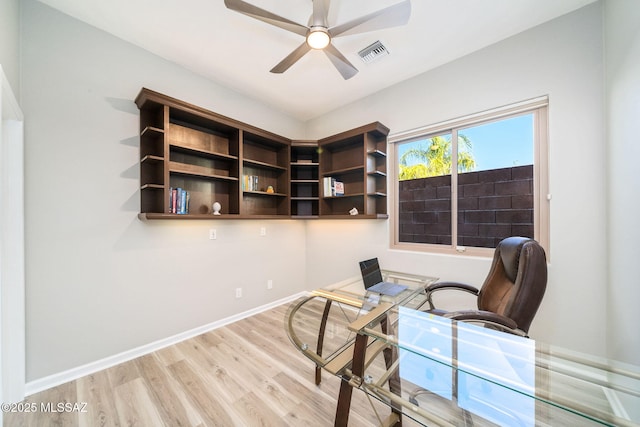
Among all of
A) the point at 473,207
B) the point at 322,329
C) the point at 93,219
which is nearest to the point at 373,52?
the point at 473,207

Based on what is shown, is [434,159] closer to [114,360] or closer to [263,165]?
[263,165]

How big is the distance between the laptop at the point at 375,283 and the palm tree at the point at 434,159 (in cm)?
121

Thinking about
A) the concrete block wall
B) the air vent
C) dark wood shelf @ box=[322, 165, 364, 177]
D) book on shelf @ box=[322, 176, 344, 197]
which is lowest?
the concrete block wall

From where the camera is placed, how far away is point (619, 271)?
1481 mm

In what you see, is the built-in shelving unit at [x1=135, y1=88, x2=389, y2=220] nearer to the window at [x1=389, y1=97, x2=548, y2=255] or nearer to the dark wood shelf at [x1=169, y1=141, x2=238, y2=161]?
the dark wood shelf at [x1=169, y1=141, x2=238, y2=161]

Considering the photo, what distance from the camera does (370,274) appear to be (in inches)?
86.7

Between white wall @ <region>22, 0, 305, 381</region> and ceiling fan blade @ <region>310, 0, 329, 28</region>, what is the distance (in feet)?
5.41

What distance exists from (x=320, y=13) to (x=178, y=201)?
1.97 m

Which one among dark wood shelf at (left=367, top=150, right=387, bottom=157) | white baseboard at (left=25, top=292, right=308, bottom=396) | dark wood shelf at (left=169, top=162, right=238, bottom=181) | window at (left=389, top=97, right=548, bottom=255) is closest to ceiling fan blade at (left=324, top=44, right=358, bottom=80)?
dark wood shelf at (left=367, top=150, right=387, bottom=157)

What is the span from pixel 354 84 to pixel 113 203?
109 inches

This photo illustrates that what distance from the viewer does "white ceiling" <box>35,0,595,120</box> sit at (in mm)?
1749

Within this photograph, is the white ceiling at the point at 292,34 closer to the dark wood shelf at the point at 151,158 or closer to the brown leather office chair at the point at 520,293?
the dark wood shelf at the point at 151,158

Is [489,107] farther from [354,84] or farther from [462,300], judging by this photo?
[462,300]

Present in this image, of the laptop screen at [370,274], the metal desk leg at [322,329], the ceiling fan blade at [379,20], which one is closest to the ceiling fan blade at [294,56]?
the ceiling fan blade at [379,20]
